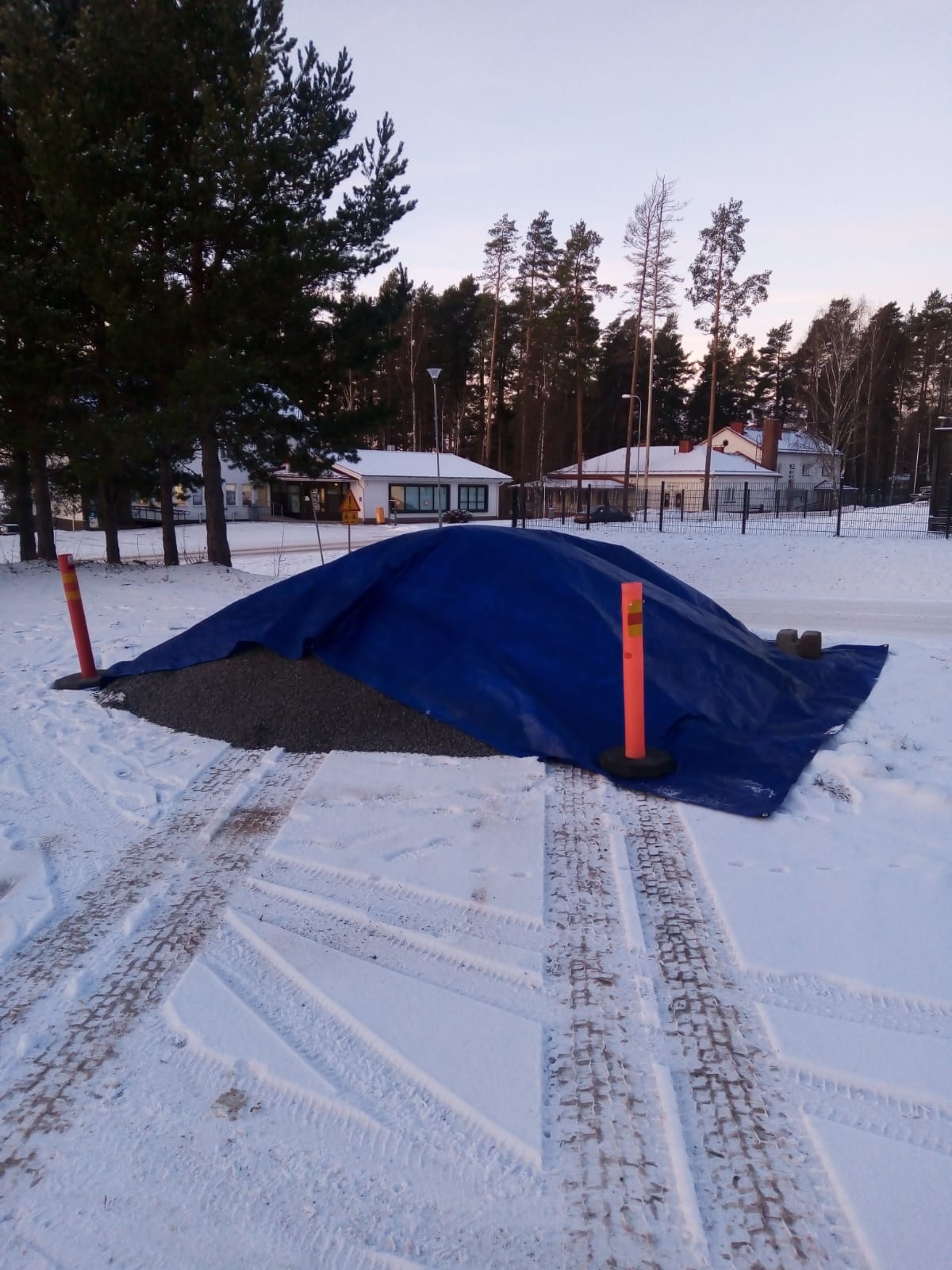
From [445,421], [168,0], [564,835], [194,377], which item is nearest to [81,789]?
[564,835]

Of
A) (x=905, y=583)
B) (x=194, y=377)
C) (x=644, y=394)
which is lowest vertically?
(x=905, y=583)

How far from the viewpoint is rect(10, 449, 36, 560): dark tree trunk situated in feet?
55.6

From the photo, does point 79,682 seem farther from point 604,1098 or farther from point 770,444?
point 770,444

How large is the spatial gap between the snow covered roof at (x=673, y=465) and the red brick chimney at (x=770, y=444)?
1.61 meters

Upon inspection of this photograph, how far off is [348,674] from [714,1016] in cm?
375

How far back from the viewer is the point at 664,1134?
7.75ft

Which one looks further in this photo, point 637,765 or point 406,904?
point 637,765

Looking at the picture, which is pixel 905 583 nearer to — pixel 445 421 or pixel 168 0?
pixel 168 0

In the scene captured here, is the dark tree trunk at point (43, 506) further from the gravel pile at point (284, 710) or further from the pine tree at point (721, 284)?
the pine tree at point (721, 284)

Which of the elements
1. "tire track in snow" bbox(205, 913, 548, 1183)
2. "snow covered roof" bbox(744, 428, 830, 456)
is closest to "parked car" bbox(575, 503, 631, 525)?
"snow covered roof" bbox(744, 428, 830, 456)

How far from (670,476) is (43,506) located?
4350 cm

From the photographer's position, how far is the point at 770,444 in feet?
198

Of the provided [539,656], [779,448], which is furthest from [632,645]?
[779,448]

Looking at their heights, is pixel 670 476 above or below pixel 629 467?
below
